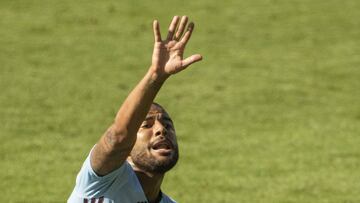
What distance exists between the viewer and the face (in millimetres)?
7383

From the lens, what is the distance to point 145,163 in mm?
7465

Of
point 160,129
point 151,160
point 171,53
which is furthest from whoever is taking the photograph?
point 160,129

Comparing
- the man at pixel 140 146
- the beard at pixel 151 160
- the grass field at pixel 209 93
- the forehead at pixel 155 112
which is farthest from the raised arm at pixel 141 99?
the grass field at pixel 209 93

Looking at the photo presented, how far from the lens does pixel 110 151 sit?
6.92 metres

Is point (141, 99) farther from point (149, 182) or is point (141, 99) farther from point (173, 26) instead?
point (149, 182)

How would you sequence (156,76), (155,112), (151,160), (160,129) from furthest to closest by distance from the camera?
(155,112), (160,129), (151,160), (156,76)

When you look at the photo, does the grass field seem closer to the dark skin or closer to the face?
the face

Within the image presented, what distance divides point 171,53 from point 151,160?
3.06ft

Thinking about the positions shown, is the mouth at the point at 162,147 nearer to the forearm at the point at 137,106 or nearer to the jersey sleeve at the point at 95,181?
the jersey sleeve at the point at 95,181

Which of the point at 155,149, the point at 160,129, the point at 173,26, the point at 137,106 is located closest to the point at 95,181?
the point at 155,149

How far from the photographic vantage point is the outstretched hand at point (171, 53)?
6.69 m

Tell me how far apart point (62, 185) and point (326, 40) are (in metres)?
6.98

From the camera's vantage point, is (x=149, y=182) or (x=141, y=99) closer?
(x=141, y=99)

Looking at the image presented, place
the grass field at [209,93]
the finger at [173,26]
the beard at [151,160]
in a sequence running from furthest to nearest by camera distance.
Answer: the grass field at [209,93], the beard at [151,160], the finger at [173,26]
